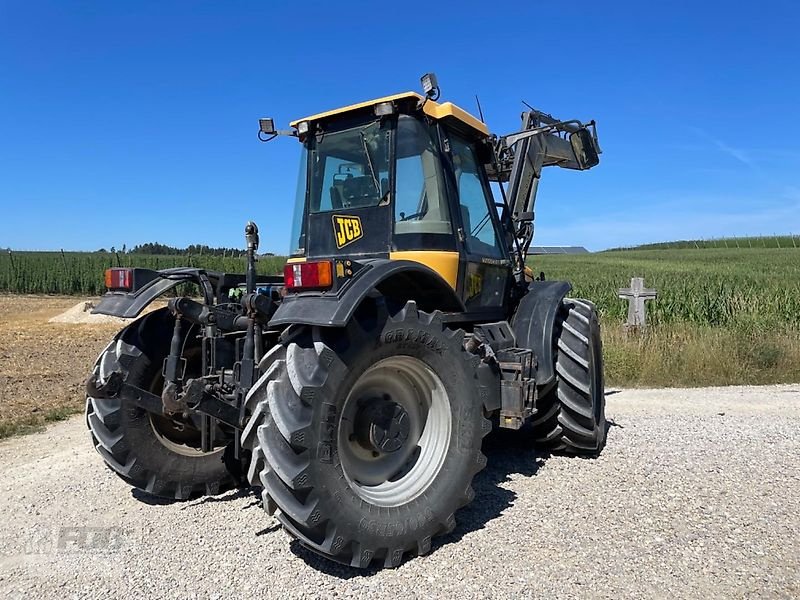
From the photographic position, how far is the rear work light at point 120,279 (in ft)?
14.4

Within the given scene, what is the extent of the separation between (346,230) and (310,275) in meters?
1.12

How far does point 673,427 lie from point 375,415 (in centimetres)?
416

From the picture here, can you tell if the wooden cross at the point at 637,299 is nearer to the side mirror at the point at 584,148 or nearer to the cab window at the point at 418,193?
the side mirror at the point at 584,148

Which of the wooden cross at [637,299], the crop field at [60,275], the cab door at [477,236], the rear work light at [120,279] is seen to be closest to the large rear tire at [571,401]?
the cab door at [477,236]

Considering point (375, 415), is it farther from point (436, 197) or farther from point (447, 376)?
point (436, 197)

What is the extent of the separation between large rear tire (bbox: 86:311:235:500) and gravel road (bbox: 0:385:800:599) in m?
0.15

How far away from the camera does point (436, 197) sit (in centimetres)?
445

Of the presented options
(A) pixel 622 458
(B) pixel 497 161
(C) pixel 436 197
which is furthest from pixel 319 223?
(A) pixel 622 458

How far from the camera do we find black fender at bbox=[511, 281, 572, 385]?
4.85 meters

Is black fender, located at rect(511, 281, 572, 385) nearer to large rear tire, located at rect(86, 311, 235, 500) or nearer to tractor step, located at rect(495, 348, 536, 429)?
tractor step, located at rect(495, 348, 536, 429)

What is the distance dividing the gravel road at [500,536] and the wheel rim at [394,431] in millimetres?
411

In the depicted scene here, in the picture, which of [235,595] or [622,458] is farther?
[622,458]

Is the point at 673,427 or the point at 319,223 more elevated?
the point at 319,223

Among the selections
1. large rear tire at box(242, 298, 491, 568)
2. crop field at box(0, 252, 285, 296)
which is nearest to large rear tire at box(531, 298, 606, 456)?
large rear tire at box(242, 298, 491, 568)
